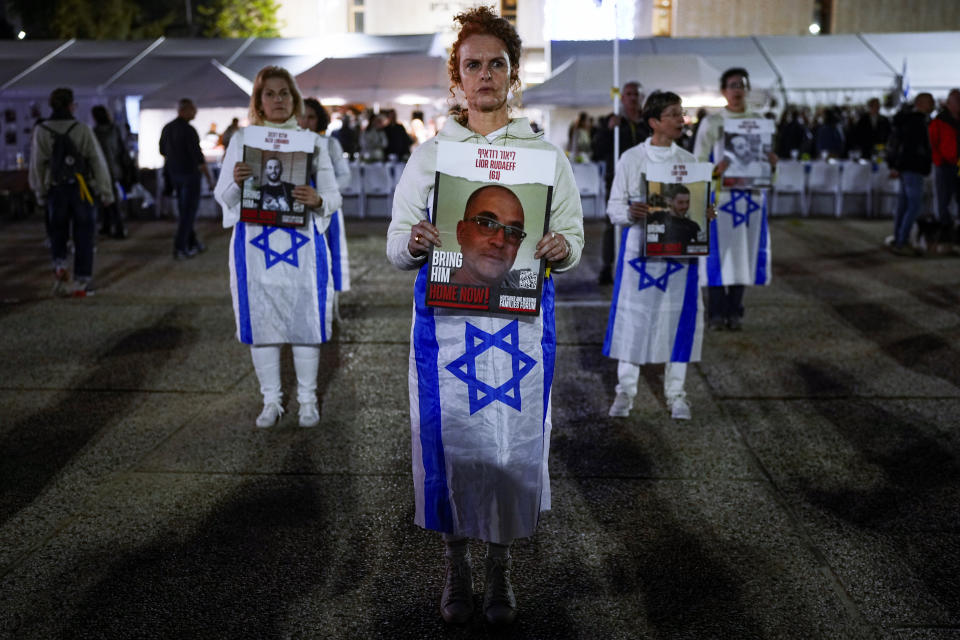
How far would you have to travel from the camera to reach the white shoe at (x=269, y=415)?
556cm

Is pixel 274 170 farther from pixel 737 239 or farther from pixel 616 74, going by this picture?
pixel 737 239

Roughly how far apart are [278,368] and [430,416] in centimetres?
261

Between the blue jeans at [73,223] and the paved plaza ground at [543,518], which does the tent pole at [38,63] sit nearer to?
the blue jeans at [73,223]

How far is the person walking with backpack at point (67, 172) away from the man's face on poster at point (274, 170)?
4.93 m

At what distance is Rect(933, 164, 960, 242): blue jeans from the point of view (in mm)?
12625

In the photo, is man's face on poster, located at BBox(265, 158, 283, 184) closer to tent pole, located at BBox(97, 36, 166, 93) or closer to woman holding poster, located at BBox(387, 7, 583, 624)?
woman holding poster, located at BBox(387, 7, 583, 624)

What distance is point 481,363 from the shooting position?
310 cm

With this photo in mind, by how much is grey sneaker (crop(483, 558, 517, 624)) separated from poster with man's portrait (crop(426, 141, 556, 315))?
0.96m

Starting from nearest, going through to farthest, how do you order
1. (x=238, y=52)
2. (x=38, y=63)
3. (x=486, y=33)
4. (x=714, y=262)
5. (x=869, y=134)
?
1. (x=486, y=33)
2. (x=714, y=262)
3. (x=869, y=134)
4. (x=38, y=63)
5. (x=238, y=52)

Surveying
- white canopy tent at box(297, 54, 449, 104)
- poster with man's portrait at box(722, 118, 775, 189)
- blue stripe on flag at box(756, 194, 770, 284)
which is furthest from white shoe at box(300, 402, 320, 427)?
white canopy tent at box(297, 54, 449, 104)

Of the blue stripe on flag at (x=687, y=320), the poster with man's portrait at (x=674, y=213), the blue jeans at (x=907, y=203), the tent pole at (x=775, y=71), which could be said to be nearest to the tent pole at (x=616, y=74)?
the poster with man's portrait at (x=674, y=213)

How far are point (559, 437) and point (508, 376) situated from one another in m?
2.37

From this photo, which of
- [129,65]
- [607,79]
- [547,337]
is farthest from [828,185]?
[129,65]

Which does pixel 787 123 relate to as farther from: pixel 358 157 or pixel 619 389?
pixel 619 389
